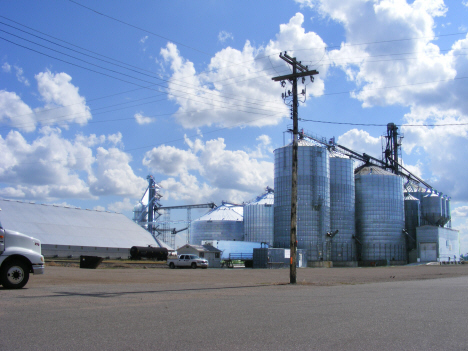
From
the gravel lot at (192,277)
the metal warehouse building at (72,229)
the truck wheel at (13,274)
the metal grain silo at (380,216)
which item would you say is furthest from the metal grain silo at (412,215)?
the truck wheel at (13,274)

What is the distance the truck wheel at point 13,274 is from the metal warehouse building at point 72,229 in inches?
1927

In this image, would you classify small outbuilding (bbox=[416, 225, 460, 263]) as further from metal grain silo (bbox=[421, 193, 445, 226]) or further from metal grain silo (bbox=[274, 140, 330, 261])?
metal grain silo (bbox=[274, 140, 330, 261])

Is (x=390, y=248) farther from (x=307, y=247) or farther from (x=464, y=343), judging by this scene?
(x=464, y=343)

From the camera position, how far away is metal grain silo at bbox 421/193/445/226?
99312 millimetres

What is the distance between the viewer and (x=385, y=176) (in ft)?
300

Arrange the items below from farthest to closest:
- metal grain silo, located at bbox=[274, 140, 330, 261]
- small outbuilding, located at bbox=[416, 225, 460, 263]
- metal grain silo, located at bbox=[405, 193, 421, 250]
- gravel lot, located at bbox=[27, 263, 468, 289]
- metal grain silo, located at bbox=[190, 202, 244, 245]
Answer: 1. metal grain silo, located at bbox=[405, 193, 421, 250]
2. metal grain silo, located at bbox=[190, 202, 244, 245]
3. small outbuilding, located at bbox=[416, 225, 460, 263]
4. metal grain silo, located at bbox=[274, 140, 330, 261]
5. gravel lot, located at bbox=[27, 263, 468, 289]

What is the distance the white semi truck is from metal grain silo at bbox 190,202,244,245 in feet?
263

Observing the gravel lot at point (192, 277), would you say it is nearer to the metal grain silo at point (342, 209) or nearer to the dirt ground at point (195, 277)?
the dirt ground at point (195, 277)

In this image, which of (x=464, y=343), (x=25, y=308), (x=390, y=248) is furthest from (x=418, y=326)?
(x=390, y=248)

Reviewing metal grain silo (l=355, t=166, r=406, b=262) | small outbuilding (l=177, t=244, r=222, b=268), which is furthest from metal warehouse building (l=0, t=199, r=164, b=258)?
metal grain silo (l=355, t=166, r=406, b=262)

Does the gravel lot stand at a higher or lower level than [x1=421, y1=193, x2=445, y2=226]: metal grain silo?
lower

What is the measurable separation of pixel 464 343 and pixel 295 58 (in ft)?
79.3

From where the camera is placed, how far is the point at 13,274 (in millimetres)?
15484

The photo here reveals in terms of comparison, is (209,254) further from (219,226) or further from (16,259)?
(16,259)
